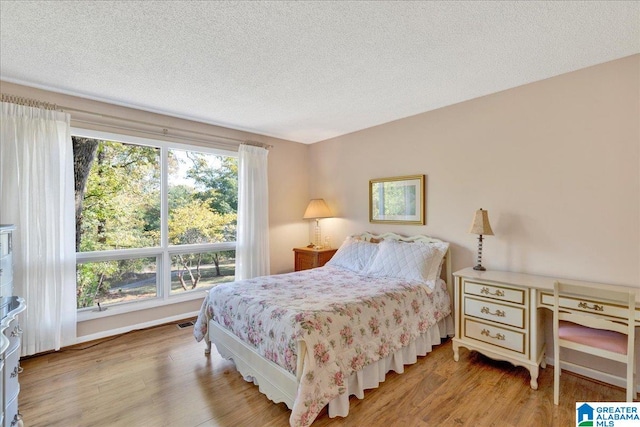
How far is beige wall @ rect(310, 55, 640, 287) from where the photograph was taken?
7.42ft

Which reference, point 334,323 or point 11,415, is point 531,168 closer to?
point 334,323

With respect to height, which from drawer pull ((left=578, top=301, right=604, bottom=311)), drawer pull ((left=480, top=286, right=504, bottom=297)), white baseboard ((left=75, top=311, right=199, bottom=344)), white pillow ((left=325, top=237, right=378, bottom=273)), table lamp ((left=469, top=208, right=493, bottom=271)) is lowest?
white baseboard ((left=75, top=311, right=199, bottom=344))

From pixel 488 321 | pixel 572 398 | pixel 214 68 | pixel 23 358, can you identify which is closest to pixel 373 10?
pixel 214 68

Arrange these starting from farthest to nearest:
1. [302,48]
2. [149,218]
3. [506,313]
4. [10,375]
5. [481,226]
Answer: [149,218] → [481,226] → [506,313] → [302,48] → [10,375]

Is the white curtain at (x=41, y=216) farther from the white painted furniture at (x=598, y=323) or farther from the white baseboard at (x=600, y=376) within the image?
the white baseboard at (x=600, y=376)

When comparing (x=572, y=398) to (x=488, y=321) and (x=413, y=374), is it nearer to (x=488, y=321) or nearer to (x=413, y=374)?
(x=488, y=321)

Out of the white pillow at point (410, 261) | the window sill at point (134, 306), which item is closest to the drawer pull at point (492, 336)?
the white pillow at point (410, 261)

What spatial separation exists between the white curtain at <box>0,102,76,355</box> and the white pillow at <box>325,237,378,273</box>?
2.76 m

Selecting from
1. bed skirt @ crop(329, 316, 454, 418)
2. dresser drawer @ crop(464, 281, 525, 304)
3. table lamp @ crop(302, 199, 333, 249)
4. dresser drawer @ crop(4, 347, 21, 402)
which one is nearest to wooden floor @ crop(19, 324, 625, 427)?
bed skirt @ crop(329, 316, 454, 418)

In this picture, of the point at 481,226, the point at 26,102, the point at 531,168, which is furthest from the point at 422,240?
the point at 26,102

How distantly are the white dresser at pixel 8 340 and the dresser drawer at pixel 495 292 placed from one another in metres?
3.02

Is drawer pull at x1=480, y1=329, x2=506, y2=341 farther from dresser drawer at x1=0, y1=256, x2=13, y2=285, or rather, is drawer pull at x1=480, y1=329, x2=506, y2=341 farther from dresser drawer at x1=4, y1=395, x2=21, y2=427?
dresser drawer at x1=0, y1=256, x2=13, y2=285

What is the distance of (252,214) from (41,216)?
7.01 ft

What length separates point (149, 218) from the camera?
3.51 meters
